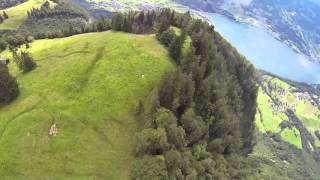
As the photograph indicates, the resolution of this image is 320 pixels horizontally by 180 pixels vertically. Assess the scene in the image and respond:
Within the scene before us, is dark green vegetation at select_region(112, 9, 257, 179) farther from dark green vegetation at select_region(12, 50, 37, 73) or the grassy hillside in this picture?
dark green vegetation at select_region(12, 50, 37, 73)

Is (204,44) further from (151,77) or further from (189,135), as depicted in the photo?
(189,135)

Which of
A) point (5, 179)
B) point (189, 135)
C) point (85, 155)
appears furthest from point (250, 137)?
point (5, 179)

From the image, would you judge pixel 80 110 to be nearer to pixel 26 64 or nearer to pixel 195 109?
pixel 26 64

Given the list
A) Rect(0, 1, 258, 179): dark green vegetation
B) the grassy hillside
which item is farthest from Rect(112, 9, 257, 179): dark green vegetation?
the grassy hillside

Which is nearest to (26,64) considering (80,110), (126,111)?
(80,110)

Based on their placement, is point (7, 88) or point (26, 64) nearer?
point (7, 88)

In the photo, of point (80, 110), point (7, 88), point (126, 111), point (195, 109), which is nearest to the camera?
point (80, 110)

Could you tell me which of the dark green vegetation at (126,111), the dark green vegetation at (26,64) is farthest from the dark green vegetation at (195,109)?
the dark green vegetation at (26,64)
